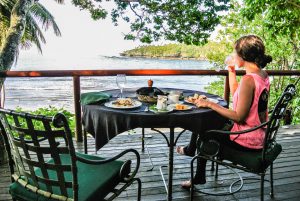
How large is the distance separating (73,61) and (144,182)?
175ft

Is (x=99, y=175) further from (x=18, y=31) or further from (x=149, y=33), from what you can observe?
(x=149, y=33)

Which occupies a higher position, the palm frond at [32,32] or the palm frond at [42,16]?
the palm frond at [42,16]

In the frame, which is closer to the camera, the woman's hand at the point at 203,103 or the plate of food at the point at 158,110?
the plate of food at the point at 158,110

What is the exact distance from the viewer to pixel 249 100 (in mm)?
2123

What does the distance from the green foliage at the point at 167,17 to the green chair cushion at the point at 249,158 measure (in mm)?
6750

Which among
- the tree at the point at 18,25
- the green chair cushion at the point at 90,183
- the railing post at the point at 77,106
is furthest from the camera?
the tree at the point at 18,25

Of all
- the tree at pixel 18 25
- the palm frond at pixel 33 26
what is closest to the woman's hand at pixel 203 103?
the tree at pixel 18 25

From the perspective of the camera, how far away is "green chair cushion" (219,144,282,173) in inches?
84.1

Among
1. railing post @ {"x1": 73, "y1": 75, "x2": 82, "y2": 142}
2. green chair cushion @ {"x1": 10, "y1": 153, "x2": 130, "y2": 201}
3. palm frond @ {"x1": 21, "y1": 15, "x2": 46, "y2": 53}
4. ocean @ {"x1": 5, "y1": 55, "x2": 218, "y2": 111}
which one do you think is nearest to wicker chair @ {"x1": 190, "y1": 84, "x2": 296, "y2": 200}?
green chair cushion @ {"x1": 10, "y1": 153, "x2": 130, "y2": 201}

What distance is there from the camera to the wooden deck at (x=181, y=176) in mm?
2691

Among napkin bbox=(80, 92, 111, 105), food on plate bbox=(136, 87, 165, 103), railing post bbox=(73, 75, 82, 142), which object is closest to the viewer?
napkin bbox=(80, 92, 111, 105)

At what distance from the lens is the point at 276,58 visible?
10883 millimetres

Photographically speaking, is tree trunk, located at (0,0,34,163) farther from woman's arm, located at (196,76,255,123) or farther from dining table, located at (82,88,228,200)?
woman's arm, located at (196,76,255,123)

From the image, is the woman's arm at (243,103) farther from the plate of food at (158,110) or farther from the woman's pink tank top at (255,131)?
the plate of food at (158,110)
